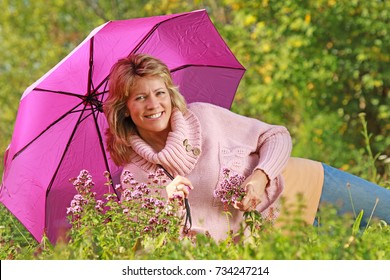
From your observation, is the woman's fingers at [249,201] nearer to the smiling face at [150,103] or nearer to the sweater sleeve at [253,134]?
the sweater sleeve at [253,134]

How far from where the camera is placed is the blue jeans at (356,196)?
13.2 ft

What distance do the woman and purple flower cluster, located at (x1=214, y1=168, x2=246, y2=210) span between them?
0.06m

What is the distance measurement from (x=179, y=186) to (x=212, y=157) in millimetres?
292

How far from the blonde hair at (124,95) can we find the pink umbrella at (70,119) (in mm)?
244

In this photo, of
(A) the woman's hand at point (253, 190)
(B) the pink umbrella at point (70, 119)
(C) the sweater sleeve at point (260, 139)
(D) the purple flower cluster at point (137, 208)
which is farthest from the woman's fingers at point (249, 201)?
(B) the pink umbrella at point (70, 119)

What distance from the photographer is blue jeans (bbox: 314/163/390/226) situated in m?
4.03

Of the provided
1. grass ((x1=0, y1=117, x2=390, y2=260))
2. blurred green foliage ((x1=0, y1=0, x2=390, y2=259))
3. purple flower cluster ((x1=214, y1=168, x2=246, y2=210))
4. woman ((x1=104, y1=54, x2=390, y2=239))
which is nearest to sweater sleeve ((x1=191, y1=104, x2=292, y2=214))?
woman ((x1=104, y1=54, x2=390, y2=239))

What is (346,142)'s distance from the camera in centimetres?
879

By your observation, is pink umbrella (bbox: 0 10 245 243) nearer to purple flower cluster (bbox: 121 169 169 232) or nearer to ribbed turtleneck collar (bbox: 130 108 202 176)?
ribbed turtleneck collar (bbox: 130 108 202 176)

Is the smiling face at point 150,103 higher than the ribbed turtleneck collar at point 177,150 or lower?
higher

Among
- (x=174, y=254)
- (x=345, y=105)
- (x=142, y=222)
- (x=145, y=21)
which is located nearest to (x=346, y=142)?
(x=345, y=105)
